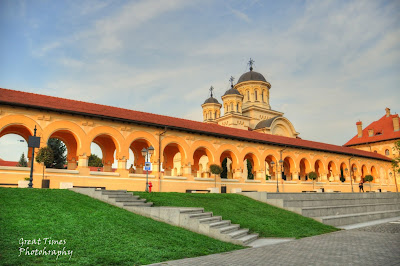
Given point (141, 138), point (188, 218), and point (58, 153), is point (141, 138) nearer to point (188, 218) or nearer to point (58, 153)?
point (188, 218)

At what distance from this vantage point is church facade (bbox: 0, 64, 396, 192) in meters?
19.8

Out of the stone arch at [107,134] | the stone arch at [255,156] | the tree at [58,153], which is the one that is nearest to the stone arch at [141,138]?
the stone arch at [107,134]

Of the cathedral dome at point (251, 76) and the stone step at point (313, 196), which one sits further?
the cathedral dome at point (251, 76)

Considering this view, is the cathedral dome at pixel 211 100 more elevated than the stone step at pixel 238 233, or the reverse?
the cathedral dome at pixel 211 100

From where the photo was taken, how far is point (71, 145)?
2462 centimetres

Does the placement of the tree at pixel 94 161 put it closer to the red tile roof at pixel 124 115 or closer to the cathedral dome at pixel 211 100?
the cathedral dome at pixel 211 100

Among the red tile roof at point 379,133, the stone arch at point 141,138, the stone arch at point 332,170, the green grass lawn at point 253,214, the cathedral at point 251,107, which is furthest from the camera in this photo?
the red tile roof at point 379,133

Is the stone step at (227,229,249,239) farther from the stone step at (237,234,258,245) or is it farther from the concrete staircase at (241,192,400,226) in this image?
the concrete staircase at (241,192,400,226)

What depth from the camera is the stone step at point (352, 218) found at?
18.0 metres

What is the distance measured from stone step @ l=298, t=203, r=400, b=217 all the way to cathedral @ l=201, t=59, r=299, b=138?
21.8m

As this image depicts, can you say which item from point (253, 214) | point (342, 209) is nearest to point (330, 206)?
point (342, 209)

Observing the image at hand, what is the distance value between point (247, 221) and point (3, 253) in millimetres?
10585

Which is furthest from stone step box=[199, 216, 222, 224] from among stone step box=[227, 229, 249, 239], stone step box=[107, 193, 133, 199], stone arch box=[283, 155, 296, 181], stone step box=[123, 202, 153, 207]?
stone arch box=[283, 155, 296, 181]

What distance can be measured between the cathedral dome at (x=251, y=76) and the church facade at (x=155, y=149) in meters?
19.0
